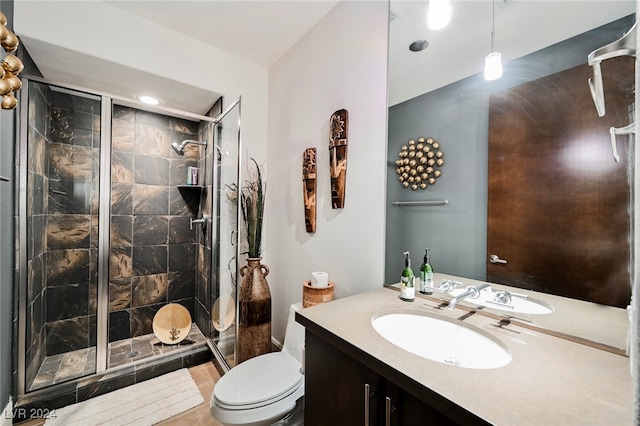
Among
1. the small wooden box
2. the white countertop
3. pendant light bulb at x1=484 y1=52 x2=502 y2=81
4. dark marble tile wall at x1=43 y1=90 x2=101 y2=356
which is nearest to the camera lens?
the white countertop

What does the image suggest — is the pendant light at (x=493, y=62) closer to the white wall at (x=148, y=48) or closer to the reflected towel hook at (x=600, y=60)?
the reflected towel hook at (x=600, y=60)

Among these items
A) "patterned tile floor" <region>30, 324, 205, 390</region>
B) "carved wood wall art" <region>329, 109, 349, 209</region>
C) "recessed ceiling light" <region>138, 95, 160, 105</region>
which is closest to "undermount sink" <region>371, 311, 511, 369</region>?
"carved wood wall art" <region>329, 109, 349, 209</region>

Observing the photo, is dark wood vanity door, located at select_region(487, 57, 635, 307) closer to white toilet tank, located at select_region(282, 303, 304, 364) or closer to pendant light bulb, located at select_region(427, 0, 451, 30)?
pendant light bulb, located at select_region(427, 0, 451, 30)

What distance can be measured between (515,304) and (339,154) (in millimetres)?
1130

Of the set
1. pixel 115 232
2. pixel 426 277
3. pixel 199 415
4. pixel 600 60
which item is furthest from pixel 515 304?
pixel 115 232

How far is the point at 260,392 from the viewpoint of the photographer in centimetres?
123

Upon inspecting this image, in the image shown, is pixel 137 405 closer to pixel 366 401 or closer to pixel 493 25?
pixel 366 401

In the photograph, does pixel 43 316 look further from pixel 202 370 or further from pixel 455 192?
pixel 455 192

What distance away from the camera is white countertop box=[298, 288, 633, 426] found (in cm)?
52

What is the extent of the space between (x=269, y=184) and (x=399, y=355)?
194 cm

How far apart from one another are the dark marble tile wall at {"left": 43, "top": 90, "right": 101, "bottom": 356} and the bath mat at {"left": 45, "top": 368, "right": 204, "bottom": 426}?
789mm

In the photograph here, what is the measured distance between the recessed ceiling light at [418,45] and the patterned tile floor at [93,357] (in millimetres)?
2791

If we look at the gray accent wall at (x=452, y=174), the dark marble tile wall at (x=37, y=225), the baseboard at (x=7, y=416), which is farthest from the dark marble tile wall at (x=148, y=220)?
the gray accent wall at (x=452, y=174)

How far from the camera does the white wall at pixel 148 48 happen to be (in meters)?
1.58
